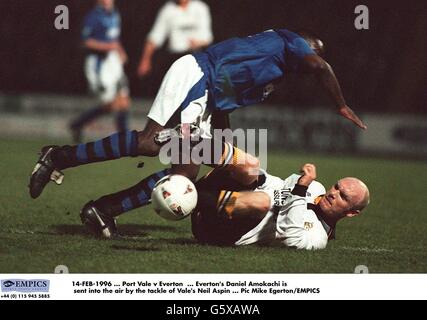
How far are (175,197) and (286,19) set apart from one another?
11.2 meters

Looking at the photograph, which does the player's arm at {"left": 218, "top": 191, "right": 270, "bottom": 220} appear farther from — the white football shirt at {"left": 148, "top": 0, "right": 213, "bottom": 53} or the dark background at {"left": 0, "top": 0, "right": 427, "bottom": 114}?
the dark background at {"left": 0, "top": 0, "right": 427, "bottom": 114}

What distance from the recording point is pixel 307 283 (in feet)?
15.7

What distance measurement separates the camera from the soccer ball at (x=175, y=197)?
496 centimetres

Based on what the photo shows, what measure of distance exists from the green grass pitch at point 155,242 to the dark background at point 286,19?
7.00 m

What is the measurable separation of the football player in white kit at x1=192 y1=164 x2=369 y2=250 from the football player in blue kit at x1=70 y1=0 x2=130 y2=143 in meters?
7.44

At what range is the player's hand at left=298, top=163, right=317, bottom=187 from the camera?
531cm

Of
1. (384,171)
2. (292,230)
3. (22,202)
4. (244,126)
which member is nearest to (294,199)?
(292,230)

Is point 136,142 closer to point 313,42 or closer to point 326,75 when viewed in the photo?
point 326,75

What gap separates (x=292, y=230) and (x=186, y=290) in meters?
1.05

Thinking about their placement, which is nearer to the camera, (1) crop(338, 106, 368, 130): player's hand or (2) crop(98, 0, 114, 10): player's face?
(1) crop(338, 106, 368, 130): player's hand

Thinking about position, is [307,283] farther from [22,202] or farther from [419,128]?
[419,128]

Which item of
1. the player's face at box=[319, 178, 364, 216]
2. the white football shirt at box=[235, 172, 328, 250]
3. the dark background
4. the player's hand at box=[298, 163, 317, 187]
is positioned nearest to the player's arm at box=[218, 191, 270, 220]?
the white football shirt at box=[235, 172, 328, 250]

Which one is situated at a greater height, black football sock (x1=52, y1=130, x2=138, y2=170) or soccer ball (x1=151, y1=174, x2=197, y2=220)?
black football sock (x1=52, y1=130, x2=138, y2=170)

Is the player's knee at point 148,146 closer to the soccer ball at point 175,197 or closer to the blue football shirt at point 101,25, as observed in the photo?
the soccer ball at point 175,197
